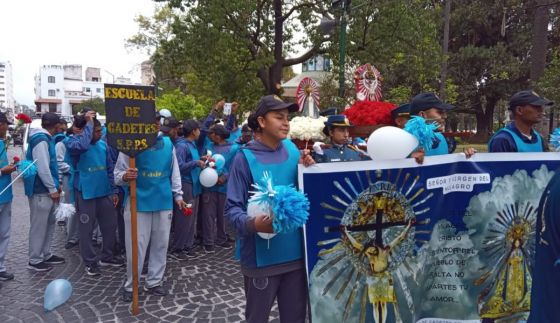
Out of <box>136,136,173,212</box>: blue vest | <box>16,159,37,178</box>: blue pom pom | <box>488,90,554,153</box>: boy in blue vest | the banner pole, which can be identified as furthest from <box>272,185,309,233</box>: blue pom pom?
<box>16,159,37,178</box>: blue pom pom

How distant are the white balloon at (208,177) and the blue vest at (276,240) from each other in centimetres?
349

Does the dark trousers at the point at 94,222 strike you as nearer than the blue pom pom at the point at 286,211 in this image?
No

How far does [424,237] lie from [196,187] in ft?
13.8

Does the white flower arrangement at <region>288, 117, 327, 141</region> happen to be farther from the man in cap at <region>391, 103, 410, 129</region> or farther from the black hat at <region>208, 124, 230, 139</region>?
the black hat at <region>208, 124, 230, 139</region>

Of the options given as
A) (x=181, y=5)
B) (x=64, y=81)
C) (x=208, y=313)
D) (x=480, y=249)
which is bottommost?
(x=208, y=313)

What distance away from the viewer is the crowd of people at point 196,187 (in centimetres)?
257

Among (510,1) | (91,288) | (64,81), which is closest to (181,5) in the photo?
(91,288)

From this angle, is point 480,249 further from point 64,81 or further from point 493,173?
point 64,81

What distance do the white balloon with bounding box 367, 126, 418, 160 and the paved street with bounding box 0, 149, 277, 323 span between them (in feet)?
7.56

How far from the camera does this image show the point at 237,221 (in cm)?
233

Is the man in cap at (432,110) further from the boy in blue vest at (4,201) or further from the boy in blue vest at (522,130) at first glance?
the boy in blue vest at (4,201)

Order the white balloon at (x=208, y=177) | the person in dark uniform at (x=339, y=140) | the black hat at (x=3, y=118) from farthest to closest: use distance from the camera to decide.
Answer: the white balloon at (x=208, y=177) < the black hat at (x=3, y=118) < the person in dark uniform at (x=339, y=140)

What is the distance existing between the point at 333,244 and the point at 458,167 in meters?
1.22

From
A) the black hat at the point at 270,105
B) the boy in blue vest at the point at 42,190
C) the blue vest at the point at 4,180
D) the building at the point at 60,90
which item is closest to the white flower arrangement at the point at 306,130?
the black hat at the point at 270,105
